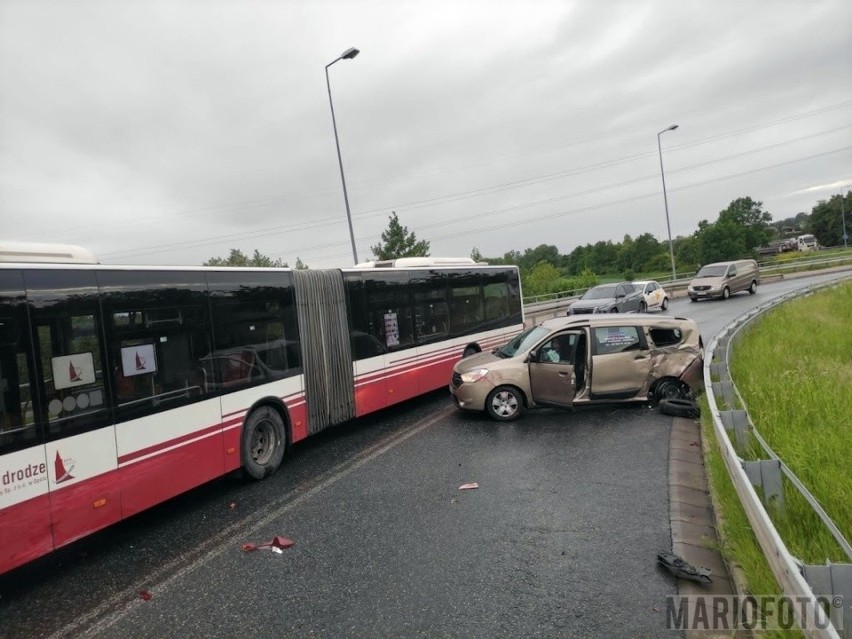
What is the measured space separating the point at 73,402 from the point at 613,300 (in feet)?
68.5

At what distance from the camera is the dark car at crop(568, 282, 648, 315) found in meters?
22.2

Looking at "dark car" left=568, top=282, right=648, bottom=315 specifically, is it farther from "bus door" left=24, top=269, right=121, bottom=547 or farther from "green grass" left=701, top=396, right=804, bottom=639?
"bus door" left=24, top=269, right=121, bottom=547

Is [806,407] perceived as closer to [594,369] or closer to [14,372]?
[594,369]

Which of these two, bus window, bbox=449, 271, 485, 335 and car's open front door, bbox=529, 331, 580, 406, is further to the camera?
bus window, bbox=449, 271, 485, 335

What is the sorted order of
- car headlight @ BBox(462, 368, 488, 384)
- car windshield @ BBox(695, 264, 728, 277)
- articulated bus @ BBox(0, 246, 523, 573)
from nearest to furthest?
articulated bus @ BBox(0, 246, 523, 573) → car headlight @ BBox(462, 368, 488, 384) → car windshield @ BBox(695, 264, 728, 277)

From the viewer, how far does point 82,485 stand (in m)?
5.16

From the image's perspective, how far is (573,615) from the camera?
4.00m

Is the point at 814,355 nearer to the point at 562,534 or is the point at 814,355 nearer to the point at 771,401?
the point at 771,401

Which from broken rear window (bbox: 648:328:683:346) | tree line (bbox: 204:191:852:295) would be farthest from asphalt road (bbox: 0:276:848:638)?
tree line (bbox: 204:191:852:295)

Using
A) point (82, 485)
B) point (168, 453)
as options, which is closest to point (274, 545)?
point (168, 453)

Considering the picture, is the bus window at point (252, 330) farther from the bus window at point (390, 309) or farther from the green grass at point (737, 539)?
the green grass at point (737, 539)

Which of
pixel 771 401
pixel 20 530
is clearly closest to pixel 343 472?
pixel 20 530

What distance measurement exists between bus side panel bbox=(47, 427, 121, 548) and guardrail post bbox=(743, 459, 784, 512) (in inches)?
221

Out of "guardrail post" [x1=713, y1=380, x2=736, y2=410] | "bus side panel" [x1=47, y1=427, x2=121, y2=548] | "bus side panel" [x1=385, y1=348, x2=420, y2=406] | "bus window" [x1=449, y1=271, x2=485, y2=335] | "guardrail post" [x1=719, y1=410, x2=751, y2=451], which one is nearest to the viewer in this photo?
"bus side panel" [x1=47, y1=427, x2=121, y2=548]
